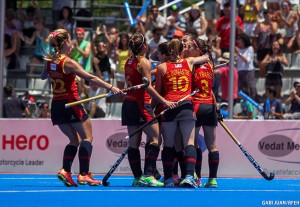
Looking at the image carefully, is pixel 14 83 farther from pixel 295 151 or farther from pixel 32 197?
pixel 32 197

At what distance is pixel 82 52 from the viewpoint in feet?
69.1

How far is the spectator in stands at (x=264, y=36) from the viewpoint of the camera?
21.5m

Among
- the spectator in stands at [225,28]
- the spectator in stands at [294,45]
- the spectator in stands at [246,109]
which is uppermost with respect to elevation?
the spectator in stands at [225,28]

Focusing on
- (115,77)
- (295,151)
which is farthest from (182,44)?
(115,77)

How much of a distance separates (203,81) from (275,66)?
7.71 meters

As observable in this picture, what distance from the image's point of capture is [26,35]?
23234mm

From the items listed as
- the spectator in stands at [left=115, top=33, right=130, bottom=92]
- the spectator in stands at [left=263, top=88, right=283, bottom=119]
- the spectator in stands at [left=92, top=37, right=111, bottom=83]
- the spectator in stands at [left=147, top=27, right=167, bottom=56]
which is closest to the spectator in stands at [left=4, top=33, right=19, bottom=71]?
the spectator in stands at [left=92, top=37, right=111, bottom=83]

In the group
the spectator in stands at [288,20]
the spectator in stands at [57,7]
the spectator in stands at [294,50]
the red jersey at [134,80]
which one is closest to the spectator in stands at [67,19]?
the spectator in stands at [57,7]

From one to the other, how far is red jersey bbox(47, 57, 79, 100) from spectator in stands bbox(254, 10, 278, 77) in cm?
900

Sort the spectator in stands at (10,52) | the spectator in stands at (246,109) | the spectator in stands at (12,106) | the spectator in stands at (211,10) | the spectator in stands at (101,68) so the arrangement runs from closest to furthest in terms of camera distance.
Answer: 1. the spectator in stands at (246,109)
2. the spectator in stands at (12,106)
3. the spectator in stands at (101,68)
4. the spectator in stands at (10,52)
5. the spectator in stands at (211,10)

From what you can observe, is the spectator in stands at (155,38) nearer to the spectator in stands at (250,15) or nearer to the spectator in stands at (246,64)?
the spectator in stands at (246,64)

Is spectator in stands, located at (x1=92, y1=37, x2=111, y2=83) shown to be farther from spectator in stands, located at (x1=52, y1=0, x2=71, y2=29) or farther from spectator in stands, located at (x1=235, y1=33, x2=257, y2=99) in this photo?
spectator in stands, located at (x1=235, y1=33, x2=257, y2=99)

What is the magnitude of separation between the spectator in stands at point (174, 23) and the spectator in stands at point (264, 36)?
1649 mm

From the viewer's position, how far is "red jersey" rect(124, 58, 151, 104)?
13125mm
